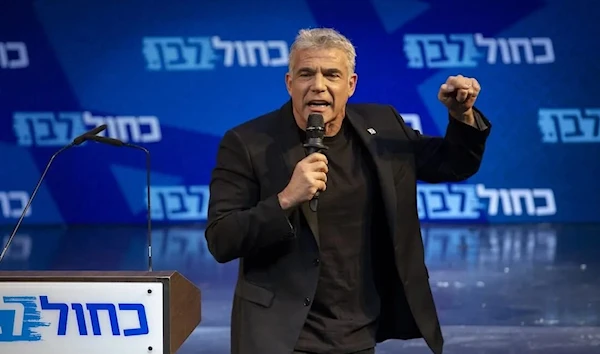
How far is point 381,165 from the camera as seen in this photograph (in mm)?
2389

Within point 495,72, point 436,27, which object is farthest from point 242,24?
point 495,72

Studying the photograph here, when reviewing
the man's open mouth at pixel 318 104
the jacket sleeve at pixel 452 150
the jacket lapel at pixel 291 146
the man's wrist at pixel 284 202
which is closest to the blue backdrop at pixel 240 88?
the jacket sleeve at pixel 452 150

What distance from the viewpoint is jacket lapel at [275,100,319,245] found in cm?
229

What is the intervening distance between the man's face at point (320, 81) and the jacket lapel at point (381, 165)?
5.5 inches

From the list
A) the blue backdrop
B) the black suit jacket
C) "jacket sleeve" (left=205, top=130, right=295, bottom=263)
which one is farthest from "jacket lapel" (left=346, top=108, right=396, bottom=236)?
the blue backdrop

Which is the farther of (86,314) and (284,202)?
(284,202)

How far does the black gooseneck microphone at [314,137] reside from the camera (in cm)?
216

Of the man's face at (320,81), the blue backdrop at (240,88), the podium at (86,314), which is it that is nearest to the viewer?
the podium at (86,314)

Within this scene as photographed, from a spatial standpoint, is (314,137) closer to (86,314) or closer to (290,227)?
(290,227)

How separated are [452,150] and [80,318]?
1.08 m

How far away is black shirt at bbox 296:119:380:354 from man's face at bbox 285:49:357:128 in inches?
5.0

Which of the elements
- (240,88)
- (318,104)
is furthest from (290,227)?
(240,88)

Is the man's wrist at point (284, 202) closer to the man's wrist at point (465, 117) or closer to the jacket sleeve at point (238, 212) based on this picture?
the jacket sleeve at point (238, 212)

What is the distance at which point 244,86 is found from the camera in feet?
30.9
